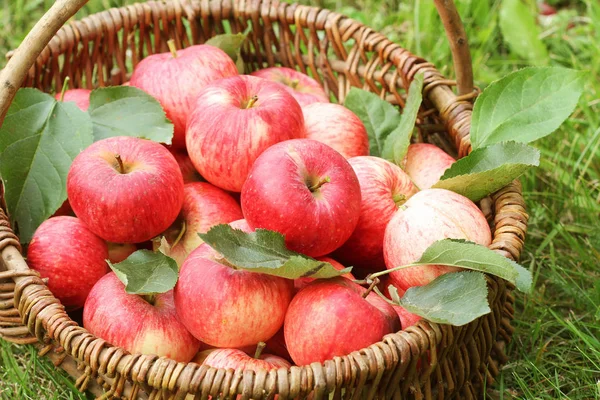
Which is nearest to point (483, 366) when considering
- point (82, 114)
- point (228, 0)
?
point (82, 114)

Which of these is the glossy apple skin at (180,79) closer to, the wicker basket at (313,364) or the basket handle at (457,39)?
the wicker basket at (313,364)

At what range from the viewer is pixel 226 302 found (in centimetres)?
127

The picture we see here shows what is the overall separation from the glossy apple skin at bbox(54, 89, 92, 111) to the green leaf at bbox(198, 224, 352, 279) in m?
0.76

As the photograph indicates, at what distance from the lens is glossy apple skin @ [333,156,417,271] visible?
149 cm

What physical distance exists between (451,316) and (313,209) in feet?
1.04

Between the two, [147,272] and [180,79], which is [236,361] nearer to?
[147,272]

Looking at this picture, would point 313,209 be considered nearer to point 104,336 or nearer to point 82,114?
point 104,336

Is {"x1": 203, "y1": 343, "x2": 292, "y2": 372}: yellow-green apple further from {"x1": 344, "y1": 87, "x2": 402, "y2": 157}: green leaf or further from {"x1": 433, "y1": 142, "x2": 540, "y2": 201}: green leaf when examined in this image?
{"x1": 344, "y1": 87, "x2": 402, "y2": 157}: green leaf

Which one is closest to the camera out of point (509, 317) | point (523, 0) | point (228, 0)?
point (509, 317)

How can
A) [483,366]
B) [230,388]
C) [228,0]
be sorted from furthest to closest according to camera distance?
[228,0]
[483,366]
[230,388]

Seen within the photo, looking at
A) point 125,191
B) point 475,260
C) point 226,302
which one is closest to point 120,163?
point 125,191

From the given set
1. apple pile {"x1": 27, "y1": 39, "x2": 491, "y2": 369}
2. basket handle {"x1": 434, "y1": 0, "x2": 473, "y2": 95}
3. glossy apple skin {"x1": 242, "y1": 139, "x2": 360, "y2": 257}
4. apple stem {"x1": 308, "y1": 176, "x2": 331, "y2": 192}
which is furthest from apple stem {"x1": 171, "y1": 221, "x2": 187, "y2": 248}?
basket handle {"x1": 434, "y1": 0, "x2": 473, "y2": 95}

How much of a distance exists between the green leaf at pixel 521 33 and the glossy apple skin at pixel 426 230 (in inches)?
57.2

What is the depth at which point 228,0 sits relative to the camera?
209 centimetres
